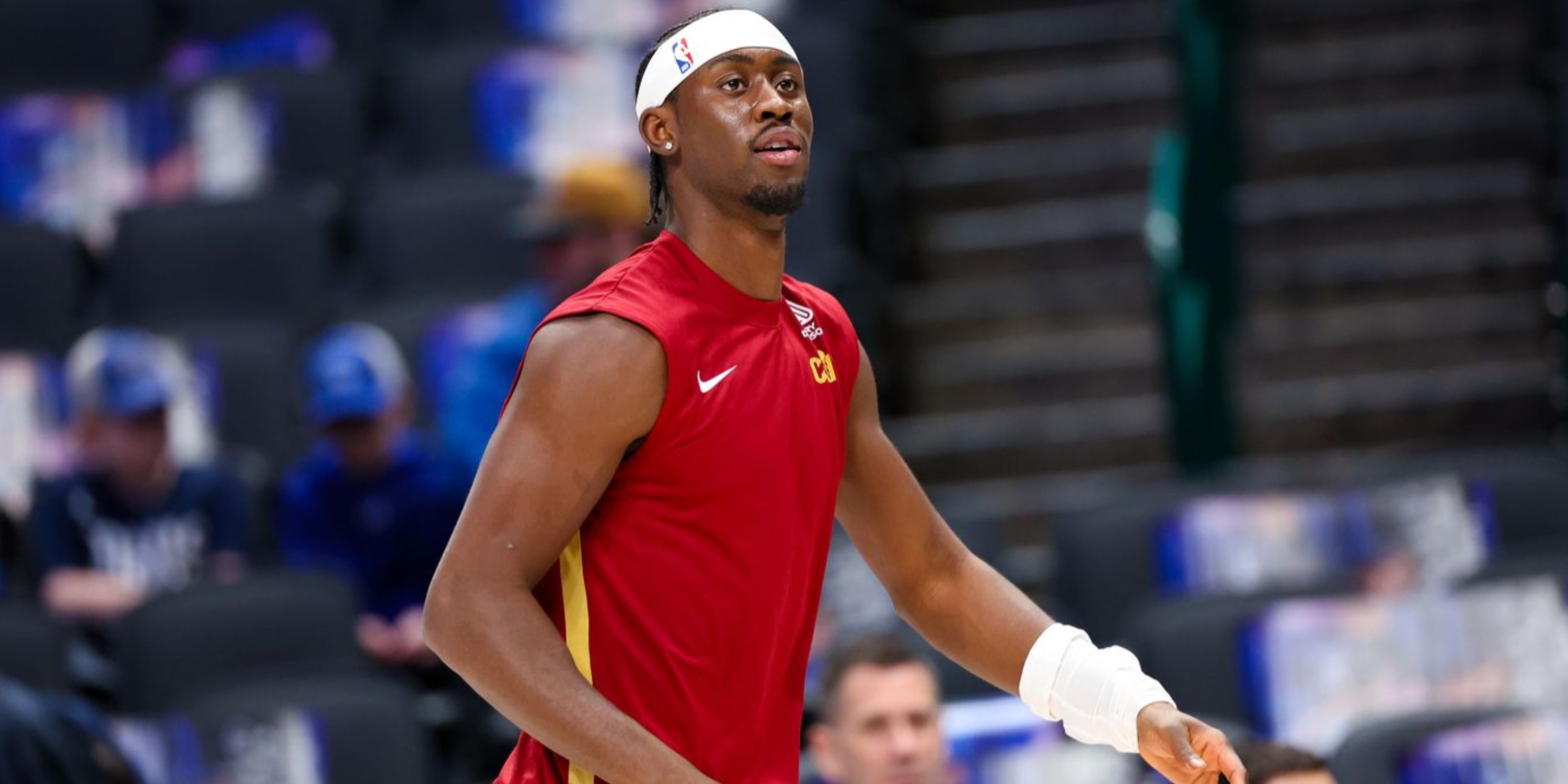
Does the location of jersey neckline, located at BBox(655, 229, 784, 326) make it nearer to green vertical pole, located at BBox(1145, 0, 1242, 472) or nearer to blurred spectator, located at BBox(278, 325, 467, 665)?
blurred spectator, located at BBox(278, 325, 467, 665)

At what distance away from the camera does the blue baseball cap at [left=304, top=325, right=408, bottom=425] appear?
575cm

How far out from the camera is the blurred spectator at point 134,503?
19.0ft

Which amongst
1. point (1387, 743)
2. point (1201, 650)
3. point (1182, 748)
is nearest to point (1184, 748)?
point (1182, 748)

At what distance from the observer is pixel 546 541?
236 cm

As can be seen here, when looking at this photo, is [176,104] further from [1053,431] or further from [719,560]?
[719,560]

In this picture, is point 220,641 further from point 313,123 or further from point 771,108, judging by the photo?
point 771,108

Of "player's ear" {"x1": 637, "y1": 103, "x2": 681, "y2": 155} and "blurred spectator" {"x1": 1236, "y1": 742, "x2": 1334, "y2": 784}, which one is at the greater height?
"player's ear" {"x1": 637, "y1": 103, "x2": 681, "y2": 155}

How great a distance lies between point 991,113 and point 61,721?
4.31m

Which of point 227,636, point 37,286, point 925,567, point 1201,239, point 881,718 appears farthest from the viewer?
point 37,286

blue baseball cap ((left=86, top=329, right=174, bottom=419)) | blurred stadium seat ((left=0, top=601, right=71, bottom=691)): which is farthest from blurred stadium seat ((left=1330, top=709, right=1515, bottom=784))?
blue baseball cap ((left=86, top=329, right=174, bottom=419))

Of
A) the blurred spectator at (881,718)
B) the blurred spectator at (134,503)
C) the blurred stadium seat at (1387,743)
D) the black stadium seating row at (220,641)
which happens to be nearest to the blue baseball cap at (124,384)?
the blurred spectator at (134,503)

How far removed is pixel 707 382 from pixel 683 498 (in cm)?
13

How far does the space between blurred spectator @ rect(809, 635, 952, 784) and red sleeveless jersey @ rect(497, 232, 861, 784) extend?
180 centimetres

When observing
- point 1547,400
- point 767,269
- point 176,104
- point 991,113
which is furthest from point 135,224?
point 767,269
